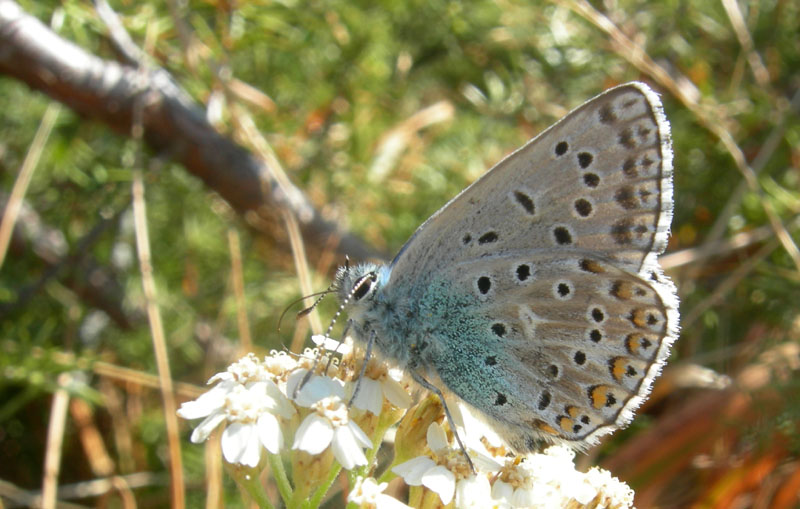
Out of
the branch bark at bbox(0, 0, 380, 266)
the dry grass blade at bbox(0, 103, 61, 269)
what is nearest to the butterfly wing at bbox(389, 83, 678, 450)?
the branch bark at bbox(0, 0, 380, 266)

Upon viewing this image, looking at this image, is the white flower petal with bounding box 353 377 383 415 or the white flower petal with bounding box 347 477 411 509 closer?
the white flower petal with bounding box 347 477 411 509

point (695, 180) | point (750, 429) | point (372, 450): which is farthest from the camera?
point (695, 180)

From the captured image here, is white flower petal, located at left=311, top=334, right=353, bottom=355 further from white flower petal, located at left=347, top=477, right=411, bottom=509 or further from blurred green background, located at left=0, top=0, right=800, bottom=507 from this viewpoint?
Result: blurred green background, located at left=0, top=0, right=800, bottom=507

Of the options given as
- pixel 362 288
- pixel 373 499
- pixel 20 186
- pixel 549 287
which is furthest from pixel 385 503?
pixel 20 186

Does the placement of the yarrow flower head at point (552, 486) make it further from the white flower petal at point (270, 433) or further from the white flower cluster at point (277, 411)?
the white flower petal at point (270, 433)

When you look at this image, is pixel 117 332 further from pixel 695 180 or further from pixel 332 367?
pixel 695 180

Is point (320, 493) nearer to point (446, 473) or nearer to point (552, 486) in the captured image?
Result: point (446, 473)

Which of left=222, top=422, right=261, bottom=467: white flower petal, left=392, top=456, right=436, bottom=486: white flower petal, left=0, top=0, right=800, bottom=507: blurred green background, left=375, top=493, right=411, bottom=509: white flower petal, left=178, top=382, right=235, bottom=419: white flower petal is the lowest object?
left=375, top=493, right=411, bottom=509: white flower petal

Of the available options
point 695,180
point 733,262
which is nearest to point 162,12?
point 695,180

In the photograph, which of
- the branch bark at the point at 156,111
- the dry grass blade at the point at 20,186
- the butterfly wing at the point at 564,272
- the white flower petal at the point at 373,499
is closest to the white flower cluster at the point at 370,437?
the white flower petal at the point at 373,499
